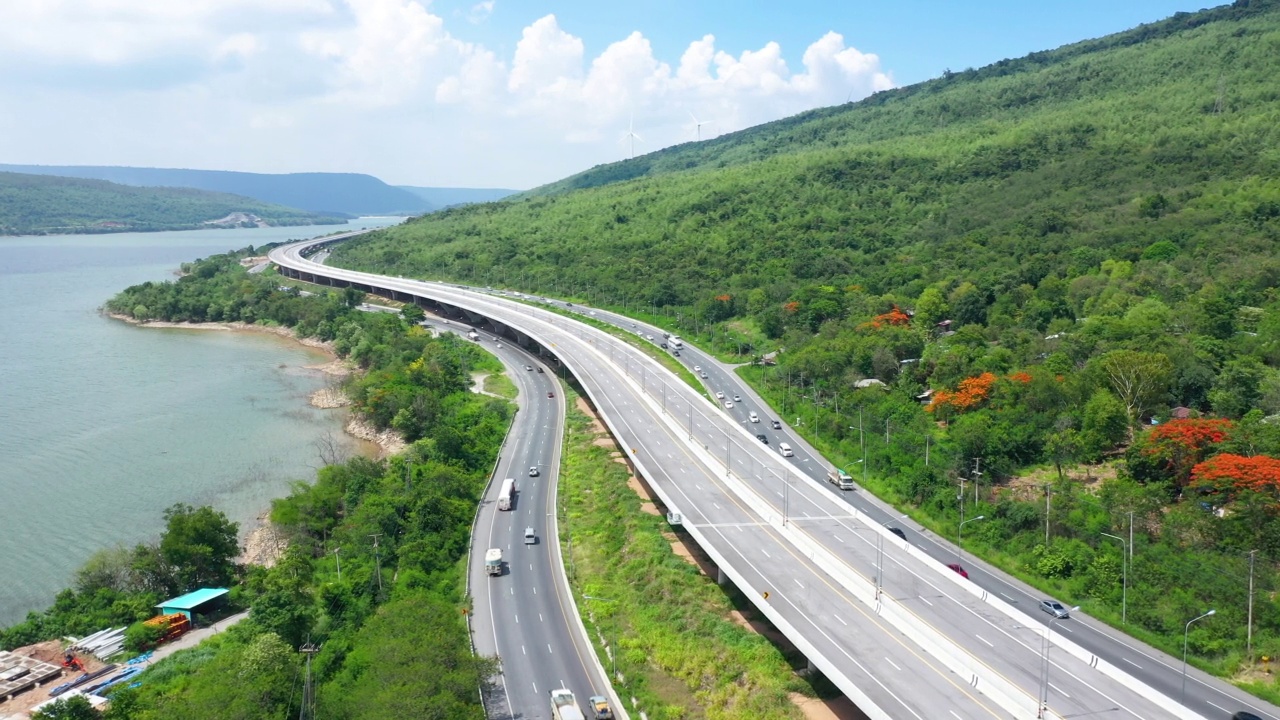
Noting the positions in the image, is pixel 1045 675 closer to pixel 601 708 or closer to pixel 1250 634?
pixel 1250 634

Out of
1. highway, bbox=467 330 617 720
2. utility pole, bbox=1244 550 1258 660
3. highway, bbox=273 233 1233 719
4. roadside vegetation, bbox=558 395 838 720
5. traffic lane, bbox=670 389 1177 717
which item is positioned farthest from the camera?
utility pole, bbox=1244 550 1258 660

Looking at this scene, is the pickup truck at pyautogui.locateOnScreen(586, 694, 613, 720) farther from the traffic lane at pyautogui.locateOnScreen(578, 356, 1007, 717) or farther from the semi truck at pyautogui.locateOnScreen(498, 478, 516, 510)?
the semi truck at pyautogui.locateOnScreen(498, 478, 516, 510)

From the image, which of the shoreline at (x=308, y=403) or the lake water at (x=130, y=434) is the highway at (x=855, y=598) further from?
the lake water at (x=130, y=434)

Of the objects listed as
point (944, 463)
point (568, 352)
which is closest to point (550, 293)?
point (568, 352)

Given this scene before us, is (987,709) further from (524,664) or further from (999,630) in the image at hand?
(524,664)

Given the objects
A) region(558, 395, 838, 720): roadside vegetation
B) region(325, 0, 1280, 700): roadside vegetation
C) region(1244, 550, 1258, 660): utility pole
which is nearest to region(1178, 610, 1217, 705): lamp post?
region(325, 0, 1280, 700): roadside vegetation

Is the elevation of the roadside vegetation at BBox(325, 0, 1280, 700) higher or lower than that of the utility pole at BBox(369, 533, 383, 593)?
higher
